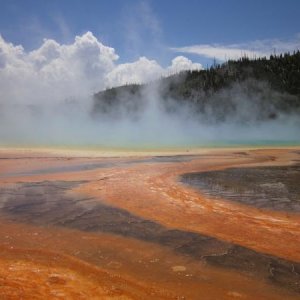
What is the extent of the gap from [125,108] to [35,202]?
203ft

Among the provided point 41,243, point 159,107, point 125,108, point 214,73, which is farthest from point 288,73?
point 41,243

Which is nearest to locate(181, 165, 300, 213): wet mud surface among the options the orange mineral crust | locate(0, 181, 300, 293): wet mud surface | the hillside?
the orange mineral crust

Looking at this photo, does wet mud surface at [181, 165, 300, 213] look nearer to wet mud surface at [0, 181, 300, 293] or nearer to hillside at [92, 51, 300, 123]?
wet mud surface at [0, 181, 300, 293]

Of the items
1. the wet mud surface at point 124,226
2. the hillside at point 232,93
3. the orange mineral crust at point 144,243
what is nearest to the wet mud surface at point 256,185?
the orange mineral crust at point 144,243

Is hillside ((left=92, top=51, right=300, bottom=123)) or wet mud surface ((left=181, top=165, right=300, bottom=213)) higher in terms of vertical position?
hillside ((left=92, top=51, right=300, bottom=123))

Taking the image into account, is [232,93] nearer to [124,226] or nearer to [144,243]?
[124,226]

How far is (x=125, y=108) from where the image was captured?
69.0 m

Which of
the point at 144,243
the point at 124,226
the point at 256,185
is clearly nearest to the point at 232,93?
the point at 256,185

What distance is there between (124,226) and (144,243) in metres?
0.89

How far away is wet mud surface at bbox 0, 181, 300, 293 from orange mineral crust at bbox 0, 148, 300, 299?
0.01 metres

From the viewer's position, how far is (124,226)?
→ 5988mm

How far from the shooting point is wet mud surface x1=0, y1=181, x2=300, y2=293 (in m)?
4.31

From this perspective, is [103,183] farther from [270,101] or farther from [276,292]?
[270,101]

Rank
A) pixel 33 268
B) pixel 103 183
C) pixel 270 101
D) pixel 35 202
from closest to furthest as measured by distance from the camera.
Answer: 1. pixel 33 268
2. pixel 35 202
3. pixel 103 183
4. pixel 270 101
